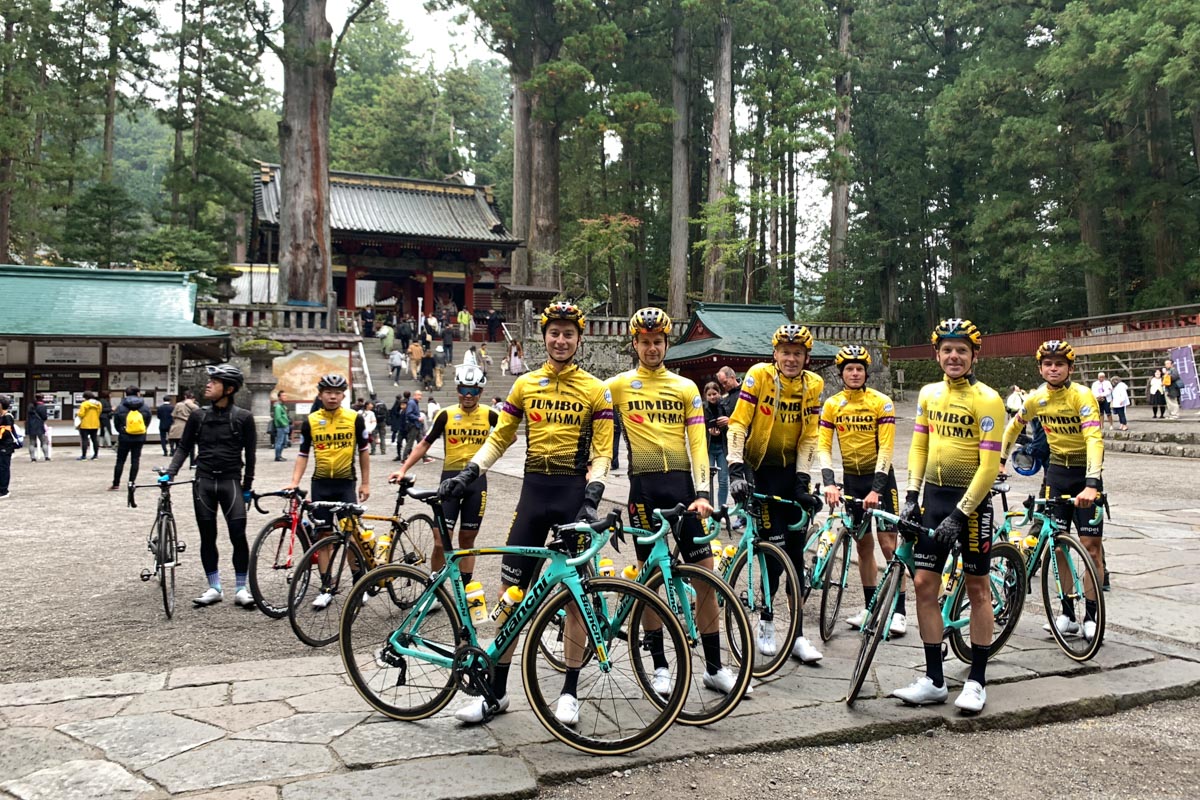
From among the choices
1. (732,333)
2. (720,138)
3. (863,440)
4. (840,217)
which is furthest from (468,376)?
(840,217)

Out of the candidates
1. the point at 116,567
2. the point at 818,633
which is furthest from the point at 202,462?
the point at 818,633

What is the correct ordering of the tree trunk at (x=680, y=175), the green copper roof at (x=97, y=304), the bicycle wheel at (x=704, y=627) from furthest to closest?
the tree trunk at (x=680, y=175) → the green copper roof at (x=97, y=304) → the bicycle wheel at (x=704, y=627)

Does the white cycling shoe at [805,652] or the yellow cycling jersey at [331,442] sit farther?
the yellow cycling jersey at [331,442]

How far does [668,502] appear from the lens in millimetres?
4688

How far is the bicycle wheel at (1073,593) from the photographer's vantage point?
5.10 metres

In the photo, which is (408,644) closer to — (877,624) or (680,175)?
(877,624)

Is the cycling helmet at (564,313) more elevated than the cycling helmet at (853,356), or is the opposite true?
the cycling helmet at (564,313)

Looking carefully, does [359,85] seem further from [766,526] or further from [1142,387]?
[766,526]

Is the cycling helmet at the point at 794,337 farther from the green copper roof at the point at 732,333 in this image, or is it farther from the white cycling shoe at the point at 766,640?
the green copper roof at the point at 732,333

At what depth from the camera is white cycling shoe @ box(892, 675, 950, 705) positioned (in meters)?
4.34

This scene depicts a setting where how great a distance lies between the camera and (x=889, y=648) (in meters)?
5.38

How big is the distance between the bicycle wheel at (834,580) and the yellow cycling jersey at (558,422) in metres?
1.89

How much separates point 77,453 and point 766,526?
19887mm

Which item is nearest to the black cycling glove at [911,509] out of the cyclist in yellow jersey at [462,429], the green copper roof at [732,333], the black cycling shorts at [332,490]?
the cyclist in yellow jersey at [462,429]
